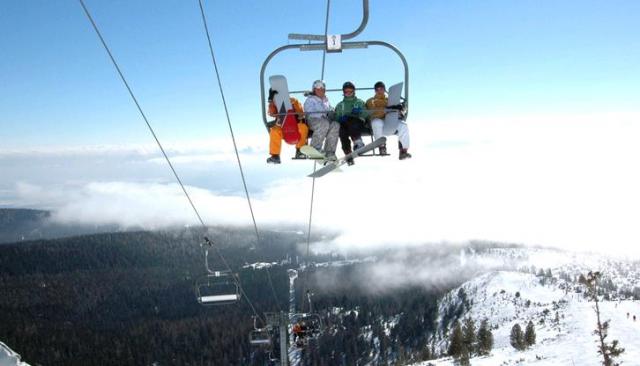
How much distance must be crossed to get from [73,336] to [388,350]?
2998 inches

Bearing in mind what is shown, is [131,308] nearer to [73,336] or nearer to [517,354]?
[73,336]

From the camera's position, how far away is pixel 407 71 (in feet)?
27.4

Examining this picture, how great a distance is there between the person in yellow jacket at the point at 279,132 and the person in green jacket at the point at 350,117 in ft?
2.59

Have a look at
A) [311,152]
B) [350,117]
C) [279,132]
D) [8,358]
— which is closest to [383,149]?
[350,117]

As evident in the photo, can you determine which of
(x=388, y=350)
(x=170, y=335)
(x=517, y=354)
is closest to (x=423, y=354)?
(x=517, y=354)

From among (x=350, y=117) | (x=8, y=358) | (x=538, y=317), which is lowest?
(x=538, y=317)

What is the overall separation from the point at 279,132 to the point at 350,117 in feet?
5.35

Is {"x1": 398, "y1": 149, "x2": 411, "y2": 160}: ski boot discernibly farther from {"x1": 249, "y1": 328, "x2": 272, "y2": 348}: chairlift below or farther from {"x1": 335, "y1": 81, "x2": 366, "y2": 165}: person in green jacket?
{"x1": 249, "y1": 328, "x2": 272, "y2": 348}: chairlift below

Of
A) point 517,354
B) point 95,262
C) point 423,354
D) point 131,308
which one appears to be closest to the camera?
point 517,354

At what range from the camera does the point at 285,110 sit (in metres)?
8.78

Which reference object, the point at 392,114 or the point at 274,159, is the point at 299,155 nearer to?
the point at 274,159


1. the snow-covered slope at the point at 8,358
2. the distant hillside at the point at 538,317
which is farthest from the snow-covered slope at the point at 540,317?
the snow-covered slope at the point at 8,358

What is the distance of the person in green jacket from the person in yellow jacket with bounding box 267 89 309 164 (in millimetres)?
788

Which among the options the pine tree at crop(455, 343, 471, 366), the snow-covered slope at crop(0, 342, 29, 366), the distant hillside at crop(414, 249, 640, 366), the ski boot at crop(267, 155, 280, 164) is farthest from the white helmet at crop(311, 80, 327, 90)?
the pine tree at crop(455, 343, 471, 366)
